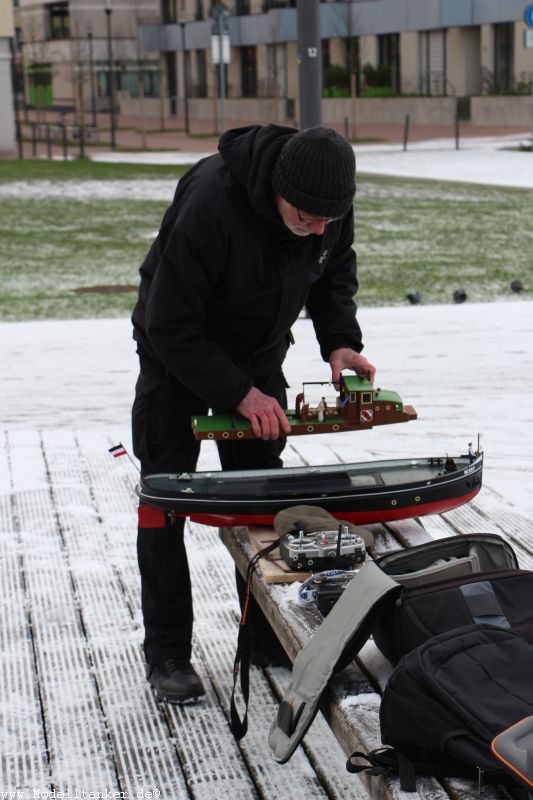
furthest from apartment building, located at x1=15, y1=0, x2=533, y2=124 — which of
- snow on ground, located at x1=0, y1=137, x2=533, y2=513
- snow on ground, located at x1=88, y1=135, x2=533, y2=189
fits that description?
snow on ground, located at x1=0, y1=137, x2=533, y2=513

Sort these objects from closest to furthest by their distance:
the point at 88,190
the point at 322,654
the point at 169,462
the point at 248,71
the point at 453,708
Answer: the point at 453,708, the point at 322,654, the point at 169,462, the point at 88,190, the point at 248,71

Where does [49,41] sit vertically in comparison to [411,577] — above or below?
above

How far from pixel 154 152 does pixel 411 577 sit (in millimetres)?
31530

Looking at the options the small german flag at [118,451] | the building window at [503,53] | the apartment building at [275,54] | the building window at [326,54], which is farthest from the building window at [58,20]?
the small german flag at [118,451]

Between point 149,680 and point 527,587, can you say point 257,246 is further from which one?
point 149,680

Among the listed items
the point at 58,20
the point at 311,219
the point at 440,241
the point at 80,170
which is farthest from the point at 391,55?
the point at 311,219

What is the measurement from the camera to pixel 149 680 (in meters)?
3.78

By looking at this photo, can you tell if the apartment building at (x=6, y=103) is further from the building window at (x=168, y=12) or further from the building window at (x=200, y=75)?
the building window at (x=168, y=12)

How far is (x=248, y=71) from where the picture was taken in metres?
58.0

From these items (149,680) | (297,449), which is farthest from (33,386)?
(149,680)

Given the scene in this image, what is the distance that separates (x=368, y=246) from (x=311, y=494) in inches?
434

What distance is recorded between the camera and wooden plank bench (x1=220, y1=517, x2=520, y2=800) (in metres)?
2.29

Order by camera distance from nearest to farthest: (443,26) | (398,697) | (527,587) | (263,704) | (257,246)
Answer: (398,697), (527,587), (257,246), (263,704), (443,26)

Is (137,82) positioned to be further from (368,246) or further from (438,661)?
(438,661)
